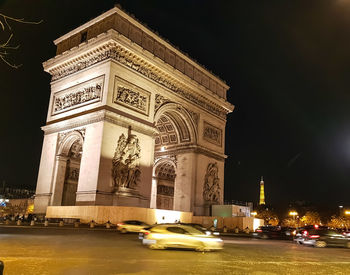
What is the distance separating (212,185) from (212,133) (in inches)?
233

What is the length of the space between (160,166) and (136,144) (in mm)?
12472

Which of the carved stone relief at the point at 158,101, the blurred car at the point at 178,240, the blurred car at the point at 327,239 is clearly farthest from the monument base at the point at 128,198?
the blurred car at the point at 178,240

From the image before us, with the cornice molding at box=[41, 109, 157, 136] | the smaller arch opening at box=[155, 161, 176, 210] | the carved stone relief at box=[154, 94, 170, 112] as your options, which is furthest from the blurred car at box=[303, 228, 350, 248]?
the smaller arch opening at box=[155, 161, 176, 210]

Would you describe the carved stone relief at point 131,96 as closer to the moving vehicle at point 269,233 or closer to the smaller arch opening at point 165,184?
the smaller arch opening at point 165,184

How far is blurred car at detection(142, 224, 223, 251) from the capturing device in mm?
13344

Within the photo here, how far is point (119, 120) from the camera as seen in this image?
94.8 feet

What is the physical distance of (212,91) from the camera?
40.7 metres

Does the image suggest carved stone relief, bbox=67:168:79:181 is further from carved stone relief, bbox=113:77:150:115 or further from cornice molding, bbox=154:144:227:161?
cornice molding, bbox=154:144:227:161

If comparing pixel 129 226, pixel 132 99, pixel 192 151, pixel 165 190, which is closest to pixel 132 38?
pixel 132 99

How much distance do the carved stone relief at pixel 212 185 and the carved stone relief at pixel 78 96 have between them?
600 inches

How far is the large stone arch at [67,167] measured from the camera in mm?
30438

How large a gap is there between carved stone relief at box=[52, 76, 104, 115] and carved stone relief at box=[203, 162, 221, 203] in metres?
15.3

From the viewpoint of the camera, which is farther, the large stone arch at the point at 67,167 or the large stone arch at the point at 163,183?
the large stone arch at the point at 163,183

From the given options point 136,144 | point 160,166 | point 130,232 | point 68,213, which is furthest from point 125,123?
point 160,166
